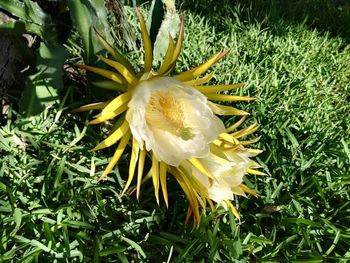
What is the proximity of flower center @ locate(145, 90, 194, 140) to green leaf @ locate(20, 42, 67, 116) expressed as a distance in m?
0.39

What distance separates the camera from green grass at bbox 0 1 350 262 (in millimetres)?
1342

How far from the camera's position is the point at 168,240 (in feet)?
4.64

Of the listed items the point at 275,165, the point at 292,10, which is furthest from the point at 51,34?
the point at 292,10

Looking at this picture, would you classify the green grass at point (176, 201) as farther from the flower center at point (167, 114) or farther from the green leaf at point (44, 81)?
the flower center at point (167, 114)

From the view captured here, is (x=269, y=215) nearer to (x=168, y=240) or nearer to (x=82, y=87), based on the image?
(x=168, y=240)

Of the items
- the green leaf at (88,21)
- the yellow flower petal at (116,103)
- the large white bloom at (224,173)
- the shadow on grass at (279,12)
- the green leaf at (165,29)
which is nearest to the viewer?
the yellow flower petal at (116,103)

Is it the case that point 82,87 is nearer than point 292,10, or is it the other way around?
point 82,87

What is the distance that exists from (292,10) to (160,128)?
6.15ft

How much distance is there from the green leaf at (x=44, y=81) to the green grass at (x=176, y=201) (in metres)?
0.05

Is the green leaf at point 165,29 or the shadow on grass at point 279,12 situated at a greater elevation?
the green leaf at point 165,29

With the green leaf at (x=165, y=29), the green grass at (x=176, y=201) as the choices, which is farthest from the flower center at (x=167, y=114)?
the green leaf at (x=165, y=29)

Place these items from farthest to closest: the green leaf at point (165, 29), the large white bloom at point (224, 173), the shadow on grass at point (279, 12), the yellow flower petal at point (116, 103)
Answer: the shadow on grass at point (279, 12) → the green leaf at point (165, 29) → the large white bloom at point (224, 173) → the yellow flower petal at point (116, 103)

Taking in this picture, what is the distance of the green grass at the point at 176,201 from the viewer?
52.8 inches

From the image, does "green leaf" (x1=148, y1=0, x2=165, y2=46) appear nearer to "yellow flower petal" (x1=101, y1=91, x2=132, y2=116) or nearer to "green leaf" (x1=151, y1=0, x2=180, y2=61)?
"green leaf" (x1=151, y1=0, x2=180, y2=61)
